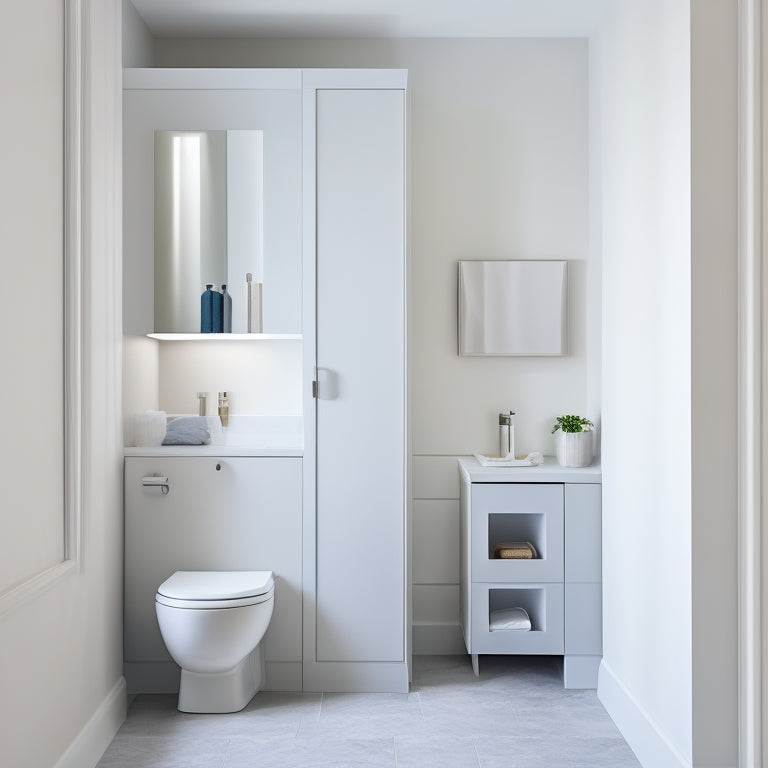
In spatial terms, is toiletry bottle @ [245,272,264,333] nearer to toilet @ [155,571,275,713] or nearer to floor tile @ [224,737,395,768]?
toilet @ [155,571,275,713]

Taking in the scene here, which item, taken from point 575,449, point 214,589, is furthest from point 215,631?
point 575,449

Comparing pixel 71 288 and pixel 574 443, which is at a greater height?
pixel 71 288

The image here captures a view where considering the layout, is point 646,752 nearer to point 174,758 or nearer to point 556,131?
point 174,758

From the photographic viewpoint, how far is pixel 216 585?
2586mm

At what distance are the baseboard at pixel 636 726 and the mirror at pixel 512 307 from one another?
1.30 meters

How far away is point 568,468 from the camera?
9.65 feet

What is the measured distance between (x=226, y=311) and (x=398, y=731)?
64.0 inches

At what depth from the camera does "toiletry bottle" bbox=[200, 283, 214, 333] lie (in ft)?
9.41

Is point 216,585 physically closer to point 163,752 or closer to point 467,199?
point 163,752

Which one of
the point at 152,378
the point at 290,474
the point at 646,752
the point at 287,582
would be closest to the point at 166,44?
the point at 152,378

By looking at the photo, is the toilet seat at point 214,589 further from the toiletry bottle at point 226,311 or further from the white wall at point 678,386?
the white wall at point 678,386

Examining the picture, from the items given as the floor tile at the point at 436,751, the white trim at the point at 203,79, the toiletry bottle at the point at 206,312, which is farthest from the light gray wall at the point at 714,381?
the toiletry bottle at the point at 206,312

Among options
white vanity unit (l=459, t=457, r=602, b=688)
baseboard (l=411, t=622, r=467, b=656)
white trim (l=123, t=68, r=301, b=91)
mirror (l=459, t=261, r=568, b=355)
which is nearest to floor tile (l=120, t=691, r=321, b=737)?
baseboard (l=411, t=622, r=467, b=656)

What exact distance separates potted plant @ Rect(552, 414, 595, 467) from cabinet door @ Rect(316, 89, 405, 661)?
0.67 m
